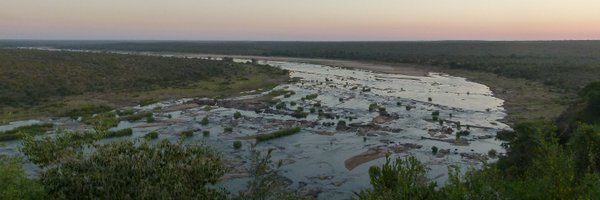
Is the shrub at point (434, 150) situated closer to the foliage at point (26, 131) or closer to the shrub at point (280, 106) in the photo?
the shrub at point (280, 106)

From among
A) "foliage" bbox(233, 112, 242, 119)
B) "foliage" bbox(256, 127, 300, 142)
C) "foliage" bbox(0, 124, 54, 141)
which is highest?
"foliage" bbox(0, 124, 54, 141)

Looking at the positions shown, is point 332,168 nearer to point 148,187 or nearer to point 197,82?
point 148,187

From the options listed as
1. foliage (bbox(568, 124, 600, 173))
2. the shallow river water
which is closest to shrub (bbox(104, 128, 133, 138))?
the shallow river water

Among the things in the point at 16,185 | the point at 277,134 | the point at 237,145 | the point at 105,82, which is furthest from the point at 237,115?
the point at 105,82

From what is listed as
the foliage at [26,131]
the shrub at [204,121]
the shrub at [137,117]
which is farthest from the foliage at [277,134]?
the foliage at [26,131]

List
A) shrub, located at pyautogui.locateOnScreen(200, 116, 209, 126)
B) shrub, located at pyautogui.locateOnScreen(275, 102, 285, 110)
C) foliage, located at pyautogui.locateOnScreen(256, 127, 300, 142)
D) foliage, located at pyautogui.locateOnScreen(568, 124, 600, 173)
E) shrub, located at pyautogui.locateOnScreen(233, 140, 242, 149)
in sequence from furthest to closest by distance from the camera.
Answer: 1. shrub, located at pyautogui.locateOnScreen(275, 102, 285, 110)
2. shrub, located at pyautogui.locateOnScreen(200, 116, 209, 126)
3. foliage, located at pyautogui.locateOnScreen(256, 127, 300, 142)
4. shrub, located at pyautogui.locateOnScreen(233, 140, 242, 149)
5. foliage, located at pyautogui.locateOnScreen(568, 124, 600, 173)

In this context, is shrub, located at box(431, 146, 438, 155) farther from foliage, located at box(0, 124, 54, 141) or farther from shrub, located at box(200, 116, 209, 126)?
foliage, located at box(0, 124, 54, 141)
